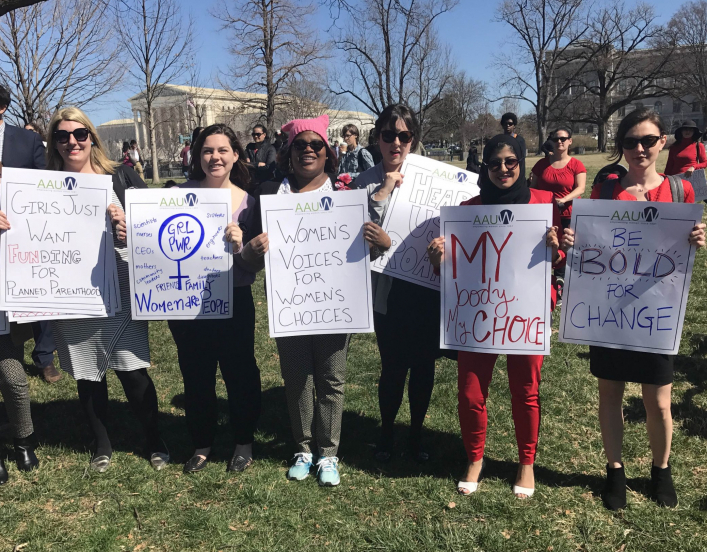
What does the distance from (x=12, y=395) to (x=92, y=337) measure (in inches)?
28.8

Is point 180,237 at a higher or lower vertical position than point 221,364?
higher

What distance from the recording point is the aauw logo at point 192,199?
327cm

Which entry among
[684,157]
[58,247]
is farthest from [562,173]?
[58,247]

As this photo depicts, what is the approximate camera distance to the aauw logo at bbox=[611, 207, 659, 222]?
2.80 m

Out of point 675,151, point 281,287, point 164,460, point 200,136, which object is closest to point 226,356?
point 281,287

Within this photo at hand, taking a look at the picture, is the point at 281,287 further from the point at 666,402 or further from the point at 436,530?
the point at 666,402

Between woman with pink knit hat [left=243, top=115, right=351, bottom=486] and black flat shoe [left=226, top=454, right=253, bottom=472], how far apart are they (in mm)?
294

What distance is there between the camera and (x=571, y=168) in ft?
22.6

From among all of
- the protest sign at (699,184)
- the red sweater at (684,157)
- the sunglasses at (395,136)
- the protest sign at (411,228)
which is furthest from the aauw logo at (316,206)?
the red sweater at (684,157)

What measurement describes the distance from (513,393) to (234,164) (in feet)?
7.08

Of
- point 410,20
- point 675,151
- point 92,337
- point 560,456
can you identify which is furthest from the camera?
point 410,20

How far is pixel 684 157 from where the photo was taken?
8.32 m

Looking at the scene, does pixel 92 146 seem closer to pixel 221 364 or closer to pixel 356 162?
pixel 221 364

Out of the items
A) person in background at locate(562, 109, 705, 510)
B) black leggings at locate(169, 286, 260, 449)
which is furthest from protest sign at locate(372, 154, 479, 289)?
black leggings at locate(169, 286, 260, 449)
